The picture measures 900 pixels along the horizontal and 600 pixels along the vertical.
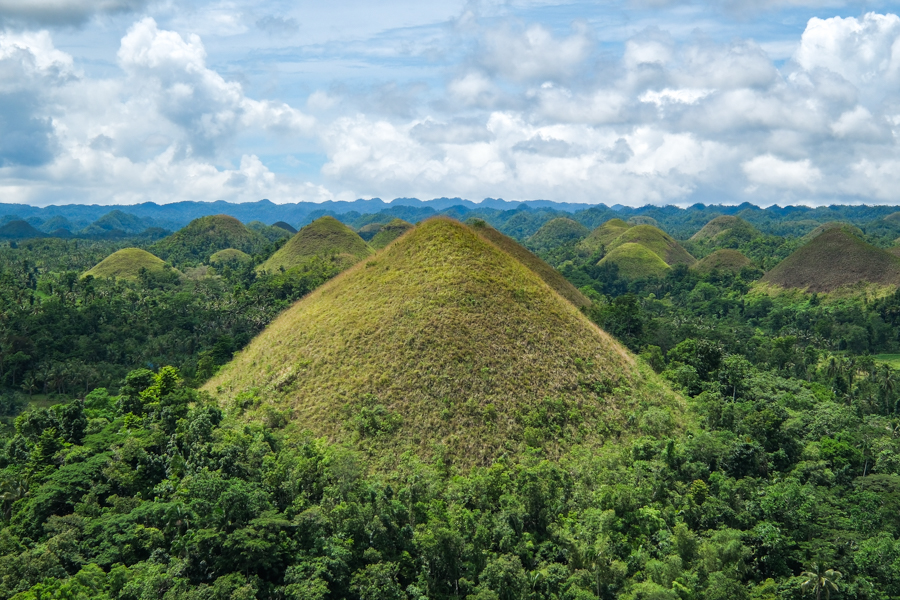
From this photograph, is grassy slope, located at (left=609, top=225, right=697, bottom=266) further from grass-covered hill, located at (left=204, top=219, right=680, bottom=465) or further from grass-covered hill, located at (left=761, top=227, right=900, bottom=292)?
grass-covered hill, located at (left=204, top=219, right=680, bottom=465)

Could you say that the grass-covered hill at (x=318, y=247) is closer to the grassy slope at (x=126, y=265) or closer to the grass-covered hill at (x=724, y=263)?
the grassy slope at (x=126, y=265)

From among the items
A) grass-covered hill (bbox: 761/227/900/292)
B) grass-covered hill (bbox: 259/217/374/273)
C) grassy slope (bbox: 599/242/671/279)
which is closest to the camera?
grass-covered hill (bbox: 761/227/900/292)

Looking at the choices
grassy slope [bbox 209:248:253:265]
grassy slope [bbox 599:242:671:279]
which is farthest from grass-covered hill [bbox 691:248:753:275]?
grassy slope [bbox 209:248:253:265]

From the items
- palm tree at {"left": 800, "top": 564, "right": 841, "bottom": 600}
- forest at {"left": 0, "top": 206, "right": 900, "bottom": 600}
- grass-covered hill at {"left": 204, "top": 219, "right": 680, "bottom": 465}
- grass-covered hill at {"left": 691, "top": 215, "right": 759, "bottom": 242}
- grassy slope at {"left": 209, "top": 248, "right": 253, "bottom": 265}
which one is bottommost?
palm tree at {"left": 800, "top": 564, "right": 841, "bottom": 600}

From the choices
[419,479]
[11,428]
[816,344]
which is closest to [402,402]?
[419,479]

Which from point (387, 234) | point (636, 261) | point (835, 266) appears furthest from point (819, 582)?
point (387, 234)

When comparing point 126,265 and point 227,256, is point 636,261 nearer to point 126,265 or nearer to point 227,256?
point 227,256
